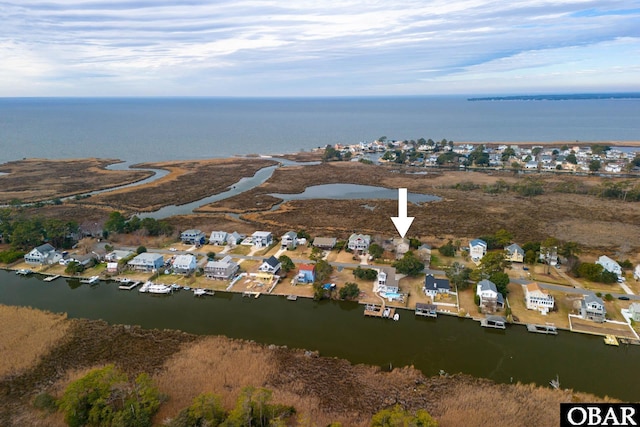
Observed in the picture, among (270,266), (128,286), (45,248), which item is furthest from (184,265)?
(45,248)

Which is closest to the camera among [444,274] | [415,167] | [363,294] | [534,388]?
[534,388]

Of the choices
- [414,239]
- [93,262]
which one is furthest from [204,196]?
[414,239]

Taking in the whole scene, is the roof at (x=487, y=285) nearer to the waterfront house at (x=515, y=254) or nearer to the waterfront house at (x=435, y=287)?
the waterfront house at (x=435, y=287)

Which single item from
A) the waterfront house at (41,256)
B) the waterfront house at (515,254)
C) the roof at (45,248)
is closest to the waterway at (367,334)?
the waterfront house at (41,256)

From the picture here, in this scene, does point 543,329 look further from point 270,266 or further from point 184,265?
point 184,265

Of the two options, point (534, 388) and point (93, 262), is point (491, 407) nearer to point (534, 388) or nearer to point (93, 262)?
point (534, 388)

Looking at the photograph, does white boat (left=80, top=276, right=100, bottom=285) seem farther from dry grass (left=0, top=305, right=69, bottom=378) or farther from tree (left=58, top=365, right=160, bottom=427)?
tree (left=58, top=365, right=160, bottom=427)
